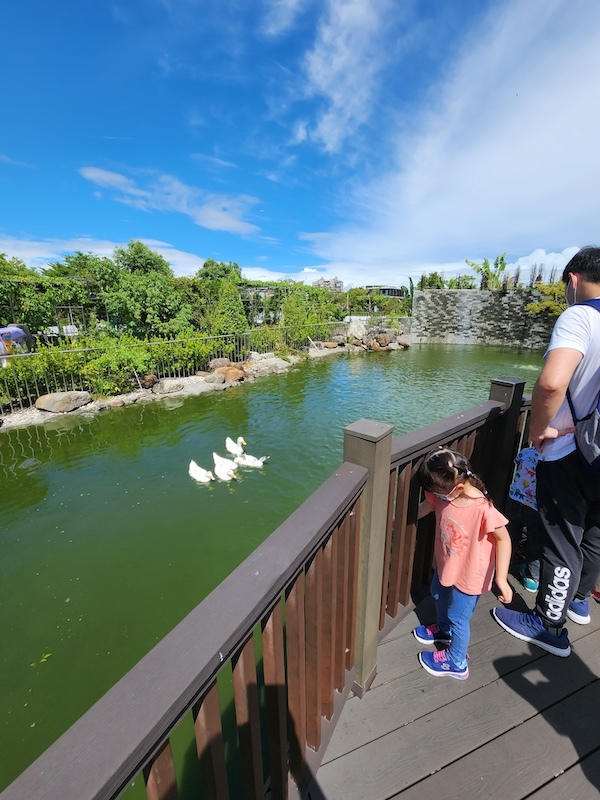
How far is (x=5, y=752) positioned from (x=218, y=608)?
9.62 feet

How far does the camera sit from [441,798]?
1.24 meters

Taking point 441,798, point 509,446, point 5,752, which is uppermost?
point 509,446

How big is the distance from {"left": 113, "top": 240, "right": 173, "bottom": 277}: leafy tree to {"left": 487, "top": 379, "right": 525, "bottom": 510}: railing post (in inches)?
860

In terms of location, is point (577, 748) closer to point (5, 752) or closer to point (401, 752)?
point (401, 752)

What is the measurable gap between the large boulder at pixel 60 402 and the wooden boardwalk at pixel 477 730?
867cm

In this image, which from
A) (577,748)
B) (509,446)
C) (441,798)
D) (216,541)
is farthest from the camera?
(216,541)

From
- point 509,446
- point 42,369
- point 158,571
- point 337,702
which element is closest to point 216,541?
point 158,571

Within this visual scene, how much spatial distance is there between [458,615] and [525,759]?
0.47m

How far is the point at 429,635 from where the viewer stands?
5.82 feet

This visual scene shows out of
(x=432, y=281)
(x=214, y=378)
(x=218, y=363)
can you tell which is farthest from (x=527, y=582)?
(x=432, y=281)

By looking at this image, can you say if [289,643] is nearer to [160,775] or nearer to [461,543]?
[160,775]

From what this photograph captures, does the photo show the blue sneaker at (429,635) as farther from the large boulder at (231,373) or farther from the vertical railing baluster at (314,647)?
the large boulder at (231,373)

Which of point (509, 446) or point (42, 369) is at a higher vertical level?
point (509, 446)

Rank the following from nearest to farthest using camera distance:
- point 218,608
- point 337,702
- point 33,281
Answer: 1. point 218,608
2. point 337,702
3. point 33,281
